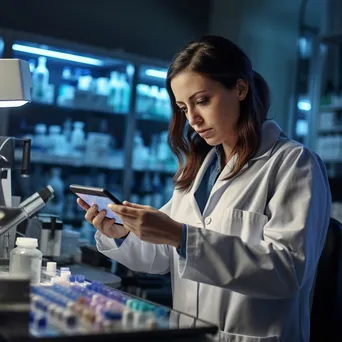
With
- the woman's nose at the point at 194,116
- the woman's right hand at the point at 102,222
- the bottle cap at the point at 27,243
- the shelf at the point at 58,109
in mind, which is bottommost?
the bottle cap at the point at 27,243

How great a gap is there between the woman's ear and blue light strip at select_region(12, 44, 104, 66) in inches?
105

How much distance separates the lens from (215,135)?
5.59 ft

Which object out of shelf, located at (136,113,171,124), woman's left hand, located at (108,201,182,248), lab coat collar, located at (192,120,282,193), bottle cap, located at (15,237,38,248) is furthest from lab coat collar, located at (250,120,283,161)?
shelf, located at (136,113,171,124)

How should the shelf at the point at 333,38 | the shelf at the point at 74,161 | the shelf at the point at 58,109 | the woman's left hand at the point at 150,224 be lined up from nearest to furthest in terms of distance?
the woman's left hand at the point at 150,224 < the shelf at the point at 74,161 < the shelf at the point at 58,109 < the shelf at the point at 333,38

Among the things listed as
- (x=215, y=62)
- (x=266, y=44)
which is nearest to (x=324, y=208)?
(x=215, y=62)

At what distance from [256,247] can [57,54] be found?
3.17 metres

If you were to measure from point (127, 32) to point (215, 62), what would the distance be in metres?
3.40

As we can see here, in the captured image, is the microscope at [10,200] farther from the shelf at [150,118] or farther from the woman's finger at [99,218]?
the shelf at [150,118]

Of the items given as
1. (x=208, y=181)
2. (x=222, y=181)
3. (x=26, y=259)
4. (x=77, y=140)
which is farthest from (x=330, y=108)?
(x=26, y=259)

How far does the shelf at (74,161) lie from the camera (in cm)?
414

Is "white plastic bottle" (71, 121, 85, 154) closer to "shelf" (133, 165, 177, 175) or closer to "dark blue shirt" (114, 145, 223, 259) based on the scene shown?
"shelf" (133, 165, 177, 175)

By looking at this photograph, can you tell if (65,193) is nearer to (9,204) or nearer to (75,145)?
(75,145)

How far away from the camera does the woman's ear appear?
1.69 metres

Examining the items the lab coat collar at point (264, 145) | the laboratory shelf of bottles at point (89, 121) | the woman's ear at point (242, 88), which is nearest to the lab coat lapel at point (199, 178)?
the lab coat collar at point (264, 145)
